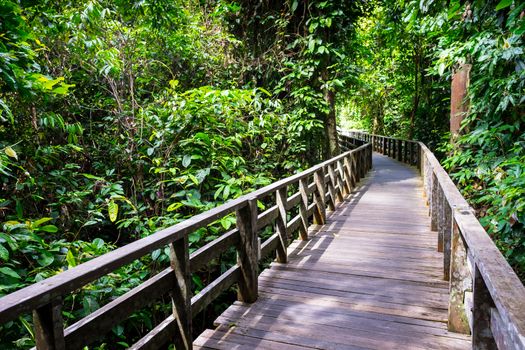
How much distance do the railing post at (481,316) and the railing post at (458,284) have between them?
99 cm

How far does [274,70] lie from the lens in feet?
32.9

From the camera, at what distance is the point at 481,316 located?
2.00 meters

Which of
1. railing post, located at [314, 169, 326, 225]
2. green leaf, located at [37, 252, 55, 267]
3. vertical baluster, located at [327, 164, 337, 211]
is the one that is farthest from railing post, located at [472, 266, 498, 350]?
vertical baluster, located at [327, 164, 337, 211]

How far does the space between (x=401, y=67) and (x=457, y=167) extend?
11668 millimetres

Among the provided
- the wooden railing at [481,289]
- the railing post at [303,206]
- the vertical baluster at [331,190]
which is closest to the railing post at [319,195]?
the railing post at [303,206]

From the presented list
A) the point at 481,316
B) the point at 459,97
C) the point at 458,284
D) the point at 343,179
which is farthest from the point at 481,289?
the point at 343,179

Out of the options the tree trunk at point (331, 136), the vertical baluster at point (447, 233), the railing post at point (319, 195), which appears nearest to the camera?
the vertical baluster at point (447, 233)

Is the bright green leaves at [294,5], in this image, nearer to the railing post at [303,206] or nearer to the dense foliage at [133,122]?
the dense foliage at [133,122]

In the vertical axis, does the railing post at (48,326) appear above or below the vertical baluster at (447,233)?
above

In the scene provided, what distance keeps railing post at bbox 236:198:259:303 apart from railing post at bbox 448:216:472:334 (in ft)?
5.40

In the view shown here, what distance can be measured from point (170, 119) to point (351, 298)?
13.2ft

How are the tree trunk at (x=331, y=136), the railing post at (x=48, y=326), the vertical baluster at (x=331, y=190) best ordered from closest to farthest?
the railing post at (x=48, y=326), the vertical baluster at (x=331, y=190), the tree trunk at (x=331, y=136)

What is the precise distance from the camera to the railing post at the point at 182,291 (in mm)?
2602

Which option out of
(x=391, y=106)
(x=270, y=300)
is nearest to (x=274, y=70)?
(x=270, y=300)
